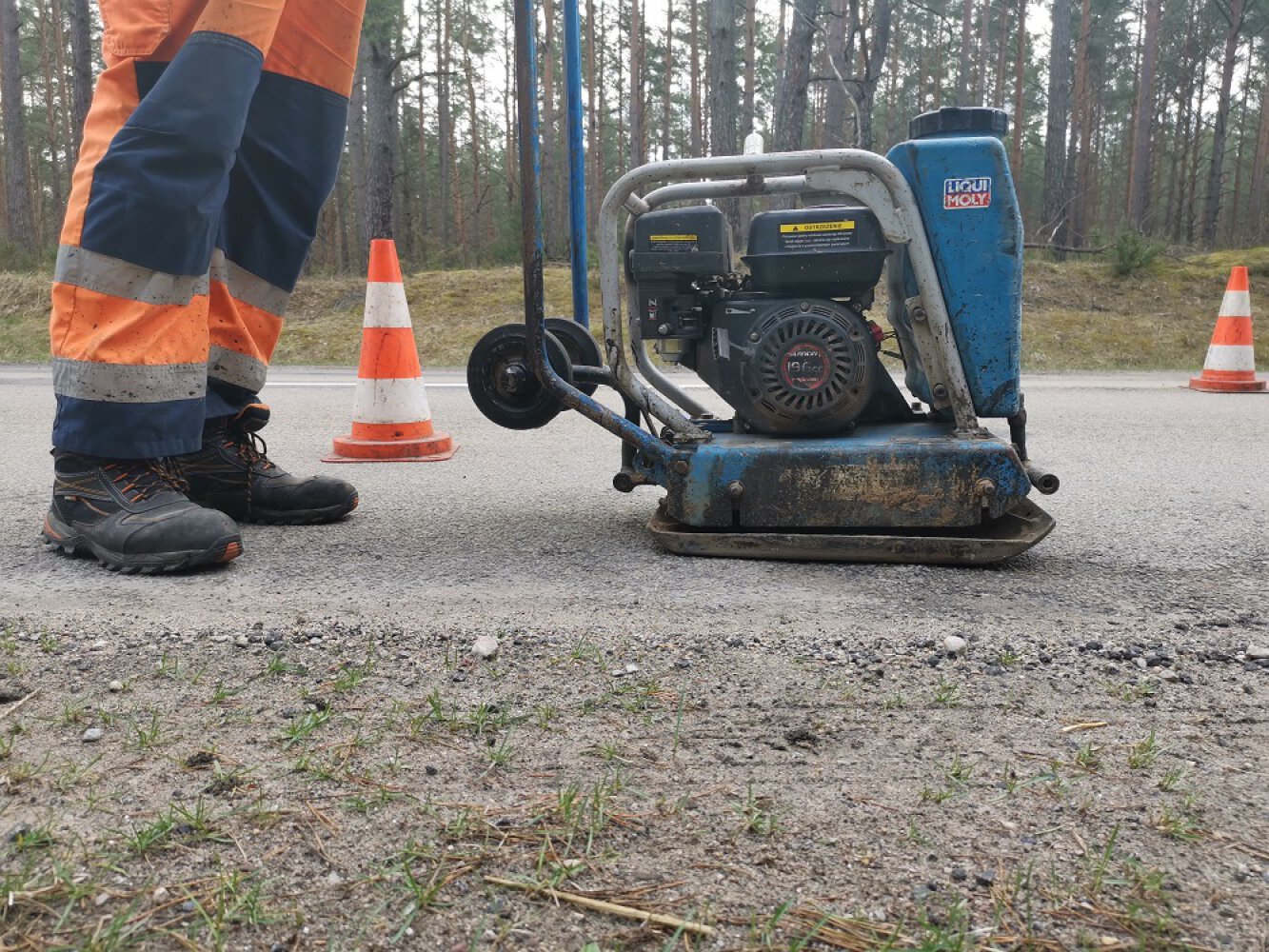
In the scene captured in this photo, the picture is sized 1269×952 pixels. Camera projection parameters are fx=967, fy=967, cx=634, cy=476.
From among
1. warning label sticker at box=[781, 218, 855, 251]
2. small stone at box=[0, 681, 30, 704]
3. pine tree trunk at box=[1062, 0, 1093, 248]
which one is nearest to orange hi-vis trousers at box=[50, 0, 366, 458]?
small stone at box=[0, 681, 30, 704]

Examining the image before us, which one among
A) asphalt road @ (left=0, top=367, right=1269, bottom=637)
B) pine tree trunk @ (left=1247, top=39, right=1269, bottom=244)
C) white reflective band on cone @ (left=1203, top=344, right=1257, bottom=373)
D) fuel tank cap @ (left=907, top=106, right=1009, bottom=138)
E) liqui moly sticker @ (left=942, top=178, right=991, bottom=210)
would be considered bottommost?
asphalt road @ (left=0, top=367, right=1269, bottom=637)

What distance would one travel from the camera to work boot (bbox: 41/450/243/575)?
2.38m

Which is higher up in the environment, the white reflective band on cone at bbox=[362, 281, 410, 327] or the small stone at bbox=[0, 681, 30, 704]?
the white reflective band on cone at bbox=[362, 281, 410, 327]

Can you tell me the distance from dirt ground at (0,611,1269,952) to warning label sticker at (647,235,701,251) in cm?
130

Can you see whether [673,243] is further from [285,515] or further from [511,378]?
[285,515]

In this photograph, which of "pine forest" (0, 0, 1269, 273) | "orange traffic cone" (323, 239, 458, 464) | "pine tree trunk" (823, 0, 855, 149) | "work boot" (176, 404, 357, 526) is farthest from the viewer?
"pine forest" (0, 0, 1269, 273)

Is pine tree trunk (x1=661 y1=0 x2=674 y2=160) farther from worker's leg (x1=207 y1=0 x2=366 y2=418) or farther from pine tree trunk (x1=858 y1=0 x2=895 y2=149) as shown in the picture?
worker's leg (x1=207 y1=0 x2=366 y2=418)

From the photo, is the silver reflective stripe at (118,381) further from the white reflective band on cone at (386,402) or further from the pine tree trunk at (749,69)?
the pine tree trunk at (749,69)

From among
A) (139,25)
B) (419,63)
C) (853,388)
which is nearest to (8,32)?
(419,63)

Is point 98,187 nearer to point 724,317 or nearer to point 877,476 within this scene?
point 724,317

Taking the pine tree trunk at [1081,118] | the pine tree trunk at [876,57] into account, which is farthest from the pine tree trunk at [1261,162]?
the pine tree trunk at [876,57]

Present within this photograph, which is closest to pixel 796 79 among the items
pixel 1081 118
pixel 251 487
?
pixel 251 487

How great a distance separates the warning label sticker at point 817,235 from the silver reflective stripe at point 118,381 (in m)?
1.65

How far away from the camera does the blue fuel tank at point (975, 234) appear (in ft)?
8.37
